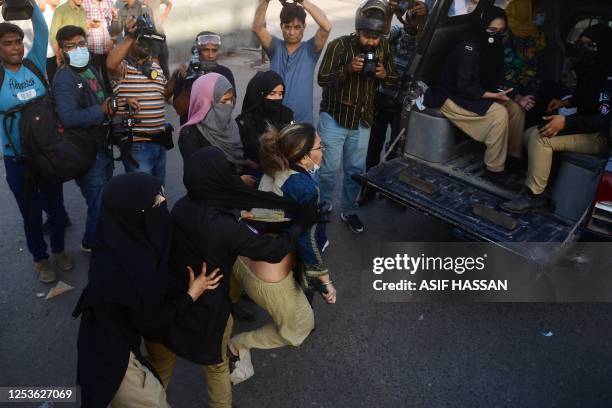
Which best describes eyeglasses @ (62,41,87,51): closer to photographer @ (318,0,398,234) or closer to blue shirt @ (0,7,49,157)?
blue shirt @ (0,7,49,157)

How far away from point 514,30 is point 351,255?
2905 mm

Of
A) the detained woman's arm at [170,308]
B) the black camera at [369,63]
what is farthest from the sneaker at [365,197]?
the detained woman's arm at [170,308]

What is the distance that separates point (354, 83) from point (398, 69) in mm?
1193

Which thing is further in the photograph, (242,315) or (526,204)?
(526,204)

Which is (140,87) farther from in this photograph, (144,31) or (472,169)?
(472,169)

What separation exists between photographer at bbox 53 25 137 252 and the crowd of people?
1cm

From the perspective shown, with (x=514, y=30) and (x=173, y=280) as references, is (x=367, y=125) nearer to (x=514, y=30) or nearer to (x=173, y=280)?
(x=514, y=30)

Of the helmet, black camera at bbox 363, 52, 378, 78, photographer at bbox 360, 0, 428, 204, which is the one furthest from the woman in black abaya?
photographer at bbox 360, 0, 428, 204

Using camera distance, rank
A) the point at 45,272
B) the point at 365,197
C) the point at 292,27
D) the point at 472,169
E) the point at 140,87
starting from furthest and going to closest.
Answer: the point at 365,197 → the point at 472,169 → the point at 292,27 → the point at 45,272 → the point at 140,87

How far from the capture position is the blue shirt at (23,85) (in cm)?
357

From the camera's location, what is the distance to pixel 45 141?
3.62 metres

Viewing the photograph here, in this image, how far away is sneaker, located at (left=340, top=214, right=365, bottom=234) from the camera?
5.07 meters

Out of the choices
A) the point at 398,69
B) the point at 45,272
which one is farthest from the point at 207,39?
the point at 45,272

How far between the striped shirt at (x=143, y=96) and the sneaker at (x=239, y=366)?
1981 millimetres
